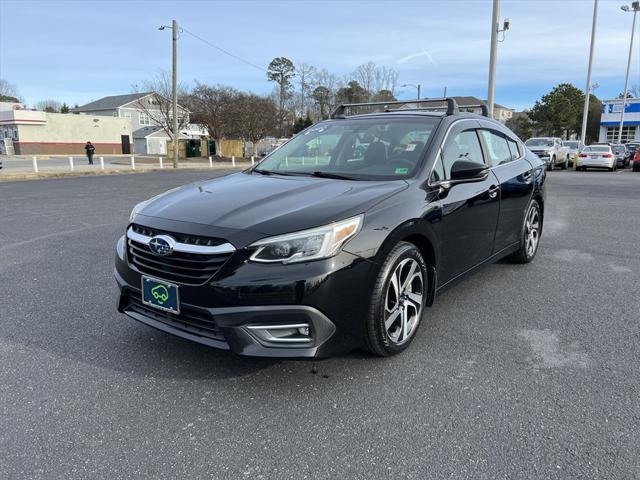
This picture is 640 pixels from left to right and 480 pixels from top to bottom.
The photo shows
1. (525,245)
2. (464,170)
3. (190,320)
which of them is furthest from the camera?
(525,245)

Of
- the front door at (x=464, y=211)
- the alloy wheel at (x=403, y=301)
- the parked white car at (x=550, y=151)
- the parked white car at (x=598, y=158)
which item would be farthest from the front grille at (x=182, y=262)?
the parked white car at (x=598, y=158)

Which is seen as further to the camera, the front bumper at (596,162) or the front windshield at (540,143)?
the front windshield at (540,143)

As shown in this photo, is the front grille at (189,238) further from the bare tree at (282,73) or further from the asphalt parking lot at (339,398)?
the bare tree at (282,73)

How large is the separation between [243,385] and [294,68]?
240 ft

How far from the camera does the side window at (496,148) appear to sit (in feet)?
15.6

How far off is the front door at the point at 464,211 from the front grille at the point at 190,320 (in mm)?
1736

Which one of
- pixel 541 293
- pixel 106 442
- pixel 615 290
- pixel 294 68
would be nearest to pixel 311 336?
pixel 106 442

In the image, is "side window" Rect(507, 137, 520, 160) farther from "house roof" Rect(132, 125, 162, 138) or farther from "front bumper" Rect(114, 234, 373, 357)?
"house roof" Rect(132, 125, 162, 138)

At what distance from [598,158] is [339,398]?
26.4 meters

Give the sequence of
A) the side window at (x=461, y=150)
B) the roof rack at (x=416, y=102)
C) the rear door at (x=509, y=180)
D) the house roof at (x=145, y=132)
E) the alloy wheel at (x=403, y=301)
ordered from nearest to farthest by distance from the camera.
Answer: the alloy wheel at (x=403, y=301) < the side window at (x=461, y=150) < the roof rack at (x=416, y=102) < the rear door at (x=509, y=180) < the house roof at (x=145, y=132)

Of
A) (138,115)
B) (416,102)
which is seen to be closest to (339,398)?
(416,102)

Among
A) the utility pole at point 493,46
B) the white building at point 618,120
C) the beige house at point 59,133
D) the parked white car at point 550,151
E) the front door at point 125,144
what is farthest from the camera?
the front door at point 125,144

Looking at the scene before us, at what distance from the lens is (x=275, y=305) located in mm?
2686

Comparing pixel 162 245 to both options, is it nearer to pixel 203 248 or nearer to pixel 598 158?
pixel 203 248
